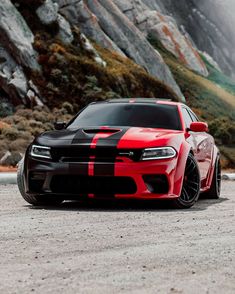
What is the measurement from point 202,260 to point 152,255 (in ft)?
1.29

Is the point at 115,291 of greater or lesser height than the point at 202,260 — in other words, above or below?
above

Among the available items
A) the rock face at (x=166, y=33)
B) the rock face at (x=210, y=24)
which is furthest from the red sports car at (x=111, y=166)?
the rock face at (x=210, y=24)

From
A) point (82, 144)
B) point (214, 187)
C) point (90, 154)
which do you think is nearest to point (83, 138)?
point (82, 144)

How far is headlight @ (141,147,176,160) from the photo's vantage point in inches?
340

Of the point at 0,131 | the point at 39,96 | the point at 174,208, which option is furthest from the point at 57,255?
the point at 39,96

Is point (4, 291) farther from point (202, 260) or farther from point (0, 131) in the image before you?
point (0, 131)

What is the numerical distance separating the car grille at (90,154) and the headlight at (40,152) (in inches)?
2.8

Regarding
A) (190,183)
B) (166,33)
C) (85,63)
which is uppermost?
(190,183)

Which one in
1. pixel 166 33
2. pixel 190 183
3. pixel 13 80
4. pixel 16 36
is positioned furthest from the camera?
pixel 166 33

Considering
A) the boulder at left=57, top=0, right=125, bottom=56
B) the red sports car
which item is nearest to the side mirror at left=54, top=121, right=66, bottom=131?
the red sports car

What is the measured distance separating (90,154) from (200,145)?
2.14 m

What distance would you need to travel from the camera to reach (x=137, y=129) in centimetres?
930

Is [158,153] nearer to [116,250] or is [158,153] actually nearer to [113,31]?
[116,250]

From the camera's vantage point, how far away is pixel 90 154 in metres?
8.68
